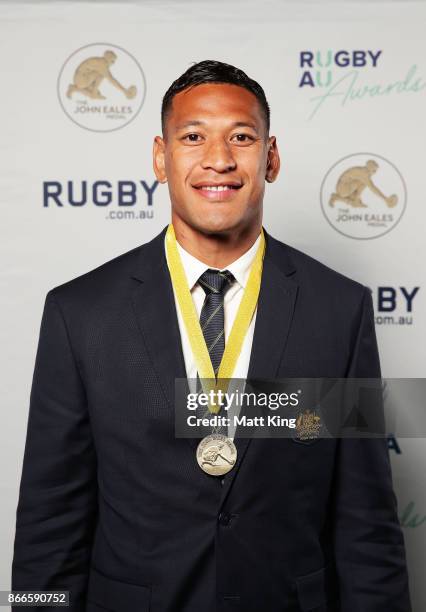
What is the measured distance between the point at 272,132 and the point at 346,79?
288 millimetres

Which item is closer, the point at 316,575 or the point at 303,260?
the point at 316,575

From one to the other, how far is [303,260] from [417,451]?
1.06 m

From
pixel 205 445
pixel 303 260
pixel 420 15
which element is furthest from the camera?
pixel 420 15

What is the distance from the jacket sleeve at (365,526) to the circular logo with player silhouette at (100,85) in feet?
3.97

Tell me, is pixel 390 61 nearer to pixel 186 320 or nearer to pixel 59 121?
pixel 59 121

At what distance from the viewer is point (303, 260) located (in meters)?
1.64

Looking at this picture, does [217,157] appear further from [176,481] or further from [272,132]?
[272,132]

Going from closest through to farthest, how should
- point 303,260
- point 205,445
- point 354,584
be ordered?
point 205,445
point 354,584
point 303,260

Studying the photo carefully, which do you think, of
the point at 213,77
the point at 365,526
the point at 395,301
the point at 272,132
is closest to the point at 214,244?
the point at 213,77

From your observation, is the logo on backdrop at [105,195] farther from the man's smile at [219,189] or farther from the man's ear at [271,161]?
the man's smile at [219,189]

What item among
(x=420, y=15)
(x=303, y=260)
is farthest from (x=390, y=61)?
(x=303, y=260)

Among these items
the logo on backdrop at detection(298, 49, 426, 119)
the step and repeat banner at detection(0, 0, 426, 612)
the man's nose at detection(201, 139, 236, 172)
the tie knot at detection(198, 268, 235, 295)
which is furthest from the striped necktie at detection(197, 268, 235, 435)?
the logo on backdrop at detection(298, 49, 426, 119)

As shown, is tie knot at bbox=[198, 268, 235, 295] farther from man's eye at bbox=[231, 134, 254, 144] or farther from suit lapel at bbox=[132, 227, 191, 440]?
man's eye at bbox=[231, 134, 254, 144]

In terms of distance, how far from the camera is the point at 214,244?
5.15ft
